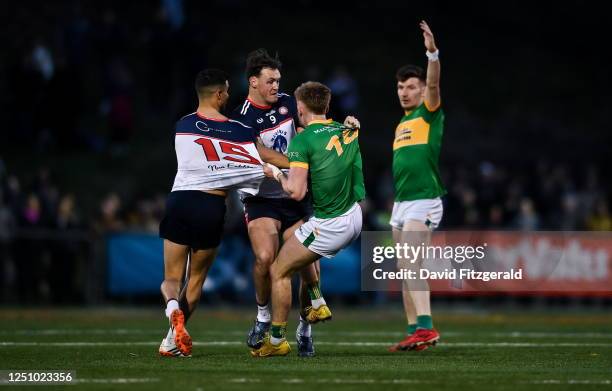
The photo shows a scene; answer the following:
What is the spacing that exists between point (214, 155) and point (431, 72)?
2.49m

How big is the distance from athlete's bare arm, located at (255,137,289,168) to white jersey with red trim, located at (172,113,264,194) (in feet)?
0.98

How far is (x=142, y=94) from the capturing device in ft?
103

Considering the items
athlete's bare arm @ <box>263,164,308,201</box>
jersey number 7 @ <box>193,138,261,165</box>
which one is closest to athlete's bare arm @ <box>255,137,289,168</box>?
jersey number 7 @ <box>193,138,261,165</box>

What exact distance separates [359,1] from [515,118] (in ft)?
19.4

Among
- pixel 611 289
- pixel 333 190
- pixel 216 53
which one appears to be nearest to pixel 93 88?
pixel 216 53

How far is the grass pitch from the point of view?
9867 mm

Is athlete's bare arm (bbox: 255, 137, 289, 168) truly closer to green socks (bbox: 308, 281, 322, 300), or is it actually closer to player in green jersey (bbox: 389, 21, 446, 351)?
green socks (bbox: 308, 281, 322, 300)

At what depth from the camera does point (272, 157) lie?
1246cm

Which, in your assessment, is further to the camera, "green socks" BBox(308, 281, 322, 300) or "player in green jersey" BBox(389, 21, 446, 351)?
"player in green jersey" BBox(389, 21, 446, 351)

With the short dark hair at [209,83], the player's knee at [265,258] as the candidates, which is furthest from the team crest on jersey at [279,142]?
the player's knee at [265,258]

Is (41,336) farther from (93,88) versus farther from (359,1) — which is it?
(359,1)

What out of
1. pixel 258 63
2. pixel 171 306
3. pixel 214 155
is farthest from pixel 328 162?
pixel 171 306

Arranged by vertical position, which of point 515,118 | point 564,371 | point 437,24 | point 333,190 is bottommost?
point 564,371

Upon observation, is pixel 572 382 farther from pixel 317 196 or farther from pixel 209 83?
pixel 209 83
